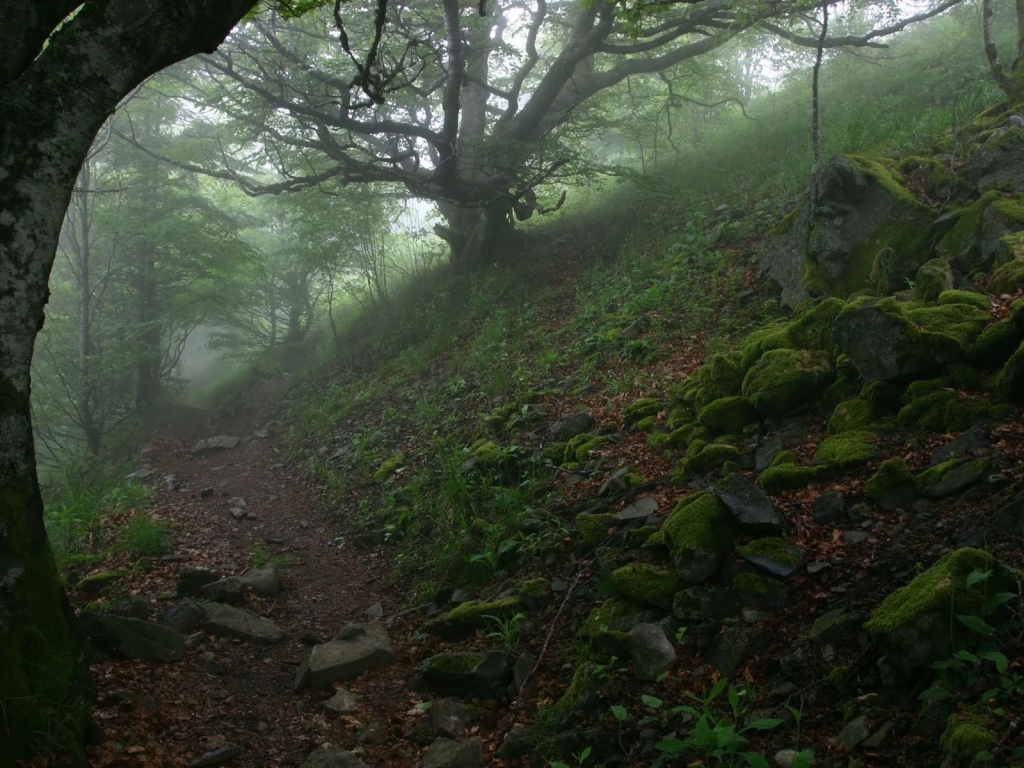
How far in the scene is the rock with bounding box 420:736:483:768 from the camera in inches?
136

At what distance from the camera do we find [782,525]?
4.05 metres

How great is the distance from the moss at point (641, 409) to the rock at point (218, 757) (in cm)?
428

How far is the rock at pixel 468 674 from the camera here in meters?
4.16

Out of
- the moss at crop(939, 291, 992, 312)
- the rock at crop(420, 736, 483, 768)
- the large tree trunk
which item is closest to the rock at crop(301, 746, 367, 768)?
the rock at crop(420, 736, 483, 768)

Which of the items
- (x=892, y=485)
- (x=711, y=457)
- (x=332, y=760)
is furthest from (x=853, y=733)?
(x=711, y=457)

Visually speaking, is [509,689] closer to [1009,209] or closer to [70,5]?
[70,5]

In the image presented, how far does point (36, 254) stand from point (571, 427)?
4.78 metres

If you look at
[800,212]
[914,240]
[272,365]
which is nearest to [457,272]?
[272,365]

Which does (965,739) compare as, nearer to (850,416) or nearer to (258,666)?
(850,416)

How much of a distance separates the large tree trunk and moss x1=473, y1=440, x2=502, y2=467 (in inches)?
160

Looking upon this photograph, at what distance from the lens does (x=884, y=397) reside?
4.88 meters

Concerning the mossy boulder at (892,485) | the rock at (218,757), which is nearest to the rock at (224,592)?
the rock at (218,757)

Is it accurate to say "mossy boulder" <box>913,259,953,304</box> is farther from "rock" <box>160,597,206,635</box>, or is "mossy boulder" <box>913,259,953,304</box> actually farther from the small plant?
"rock" <box>160,597,206,635</box>

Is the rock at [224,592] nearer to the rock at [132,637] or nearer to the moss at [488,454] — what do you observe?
the rock at [132,637]
